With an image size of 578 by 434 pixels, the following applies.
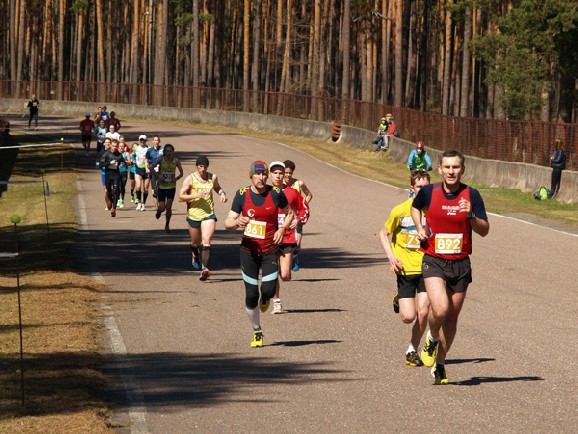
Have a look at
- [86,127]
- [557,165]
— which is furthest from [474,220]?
[86,127]

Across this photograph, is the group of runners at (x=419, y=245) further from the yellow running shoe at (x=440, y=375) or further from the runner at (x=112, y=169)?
the runner at (x=112, y=169)

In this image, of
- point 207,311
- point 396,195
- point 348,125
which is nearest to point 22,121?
point 348,125

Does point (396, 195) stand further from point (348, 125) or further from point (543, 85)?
point (348, 125)

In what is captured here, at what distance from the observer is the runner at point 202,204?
670 inches

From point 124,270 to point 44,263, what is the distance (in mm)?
1480

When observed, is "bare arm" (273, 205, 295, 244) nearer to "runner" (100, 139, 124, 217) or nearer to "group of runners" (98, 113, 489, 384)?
"group of runners" (98, 113, 489, 384)

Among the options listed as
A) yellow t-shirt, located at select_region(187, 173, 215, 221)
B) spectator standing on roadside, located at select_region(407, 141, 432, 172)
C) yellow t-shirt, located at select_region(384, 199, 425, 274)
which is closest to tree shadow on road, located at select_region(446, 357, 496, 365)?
yellow t-shirt, located at select_region(384, 199, 425, 274)

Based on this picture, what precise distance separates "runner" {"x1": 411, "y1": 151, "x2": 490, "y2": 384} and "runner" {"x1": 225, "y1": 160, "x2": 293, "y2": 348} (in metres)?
2.45

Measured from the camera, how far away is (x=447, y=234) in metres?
9.34

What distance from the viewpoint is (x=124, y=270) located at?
1861 cm

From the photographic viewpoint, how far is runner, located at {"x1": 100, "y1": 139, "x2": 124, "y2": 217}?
90.4 feet

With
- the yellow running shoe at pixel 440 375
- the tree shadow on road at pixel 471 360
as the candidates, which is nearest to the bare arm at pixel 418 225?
the yellow running shoe at pixel 440 375

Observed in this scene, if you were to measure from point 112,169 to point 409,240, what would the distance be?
58.8ft

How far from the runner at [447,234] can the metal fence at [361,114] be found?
966 inches
